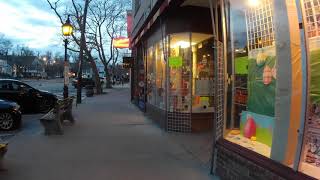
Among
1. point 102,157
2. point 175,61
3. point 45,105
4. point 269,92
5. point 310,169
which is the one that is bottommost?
point 102,157

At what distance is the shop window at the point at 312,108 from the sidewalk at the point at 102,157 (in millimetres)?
3020

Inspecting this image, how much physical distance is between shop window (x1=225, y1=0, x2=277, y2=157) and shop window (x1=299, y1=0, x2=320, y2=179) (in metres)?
0.84

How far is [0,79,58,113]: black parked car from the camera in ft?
72.9

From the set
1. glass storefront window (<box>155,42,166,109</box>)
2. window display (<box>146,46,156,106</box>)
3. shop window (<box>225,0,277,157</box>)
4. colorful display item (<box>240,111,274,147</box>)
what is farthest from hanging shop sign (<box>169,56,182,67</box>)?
colorful display item (<box>240,111,274,147</box>)

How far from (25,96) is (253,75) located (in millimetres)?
16979

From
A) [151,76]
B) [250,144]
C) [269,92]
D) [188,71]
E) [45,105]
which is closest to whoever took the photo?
[269,92]

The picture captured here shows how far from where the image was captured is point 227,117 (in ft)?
27.0

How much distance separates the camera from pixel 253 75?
7.20 meters

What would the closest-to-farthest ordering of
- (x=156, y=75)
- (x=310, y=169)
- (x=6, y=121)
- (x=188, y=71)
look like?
(x=310, y=169)
(x=188, y=71)
(x=6, y=121)
(x=156, y=75)

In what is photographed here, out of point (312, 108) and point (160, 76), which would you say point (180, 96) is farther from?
point (312, 108)

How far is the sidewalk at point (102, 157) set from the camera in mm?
8523

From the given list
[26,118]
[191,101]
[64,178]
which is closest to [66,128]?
[191,101]

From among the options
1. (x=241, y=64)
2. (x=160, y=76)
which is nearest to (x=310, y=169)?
(x=241, y=64)

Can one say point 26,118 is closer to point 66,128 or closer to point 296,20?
point 66,128
